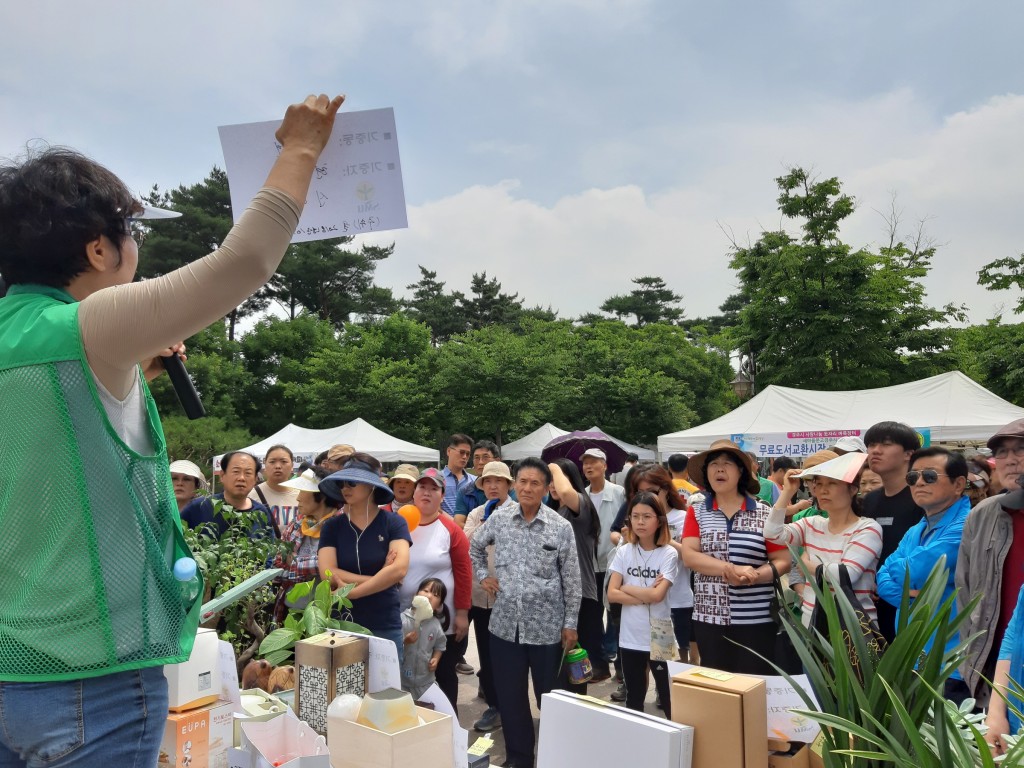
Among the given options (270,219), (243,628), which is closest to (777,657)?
(243,628)

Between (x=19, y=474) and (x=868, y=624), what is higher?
(x=19, y=474)

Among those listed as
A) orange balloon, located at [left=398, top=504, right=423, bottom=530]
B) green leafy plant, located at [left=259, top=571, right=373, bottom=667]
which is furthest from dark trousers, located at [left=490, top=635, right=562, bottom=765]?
green leafy plant, located at [left=259, top=571, right=373, bottom=667]

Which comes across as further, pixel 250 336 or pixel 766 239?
pixel 250 336

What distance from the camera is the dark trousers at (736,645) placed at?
3.95 metres

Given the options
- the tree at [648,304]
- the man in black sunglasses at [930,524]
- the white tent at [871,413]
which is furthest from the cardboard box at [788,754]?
the tree at [648,304]

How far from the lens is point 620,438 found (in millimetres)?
27250

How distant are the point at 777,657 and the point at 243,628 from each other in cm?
267

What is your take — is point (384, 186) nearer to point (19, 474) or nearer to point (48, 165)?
point (48, 165)

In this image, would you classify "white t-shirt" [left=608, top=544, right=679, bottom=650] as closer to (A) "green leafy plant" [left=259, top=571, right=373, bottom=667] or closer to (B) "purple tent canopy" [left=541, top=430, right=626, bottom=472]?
(A) "green leafy plant" [left=259, top=571, right=373, bottom=667]

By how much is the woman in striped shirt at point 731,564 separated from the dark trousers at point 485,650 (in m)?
1.65

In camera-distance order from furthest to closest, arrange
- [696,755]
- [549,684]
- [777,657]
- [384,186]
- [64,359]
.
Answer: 1. [549,684]
2. [777,657]
3. [696,755]
4. [384,186]
5. [64,359]

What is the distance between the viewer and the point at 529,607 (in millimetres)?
4195

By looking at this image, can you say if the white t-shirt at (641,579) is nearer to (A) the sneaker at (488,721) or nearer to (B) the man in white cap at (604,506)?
(A) the sneaker at (488,721)

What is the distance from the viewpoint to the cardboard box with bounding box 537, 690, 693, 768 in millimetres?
1761
